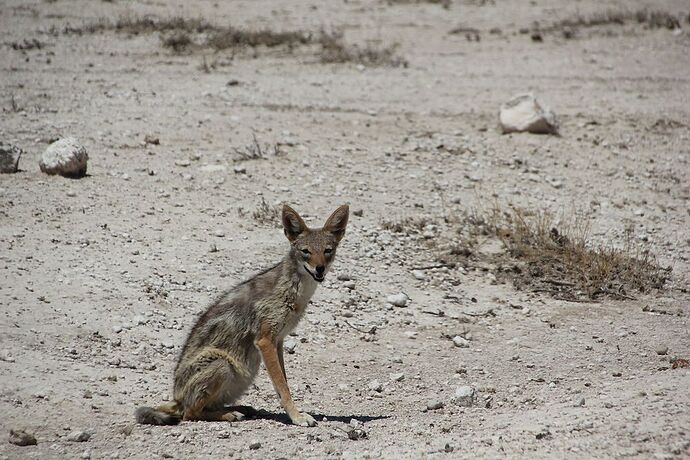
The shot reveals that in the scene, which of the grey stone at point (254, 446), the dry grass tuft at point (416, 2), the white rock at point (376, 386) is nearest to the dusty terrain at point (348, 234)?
the white rock at point (376, 386)

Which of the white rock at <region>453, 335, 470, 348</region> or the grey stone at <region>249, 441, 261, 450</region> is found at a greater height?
the grey stone at <region>249, 441, 261, 450</region>

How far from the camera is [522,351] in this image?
29.5 ft

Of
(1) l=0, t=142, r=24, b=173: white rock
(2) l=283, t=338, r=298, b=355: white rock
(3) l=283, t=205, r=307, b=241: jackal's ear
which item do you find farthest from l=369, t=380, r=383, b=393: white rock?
(1) l=0, t=142, r=24, b=173: white rock

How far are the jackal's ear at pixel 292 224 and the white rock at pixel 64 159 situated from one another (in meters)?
4.97

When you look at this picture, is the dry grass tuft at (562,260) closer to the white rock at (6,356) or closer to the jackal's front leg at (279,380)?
the jackal's front leg at (279,380)

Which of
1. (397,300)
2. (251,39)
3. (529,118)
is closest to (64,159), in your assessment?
(397,300)

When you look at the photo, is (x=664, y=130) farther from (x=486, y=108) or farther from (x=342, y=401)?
(x=342, y=401)

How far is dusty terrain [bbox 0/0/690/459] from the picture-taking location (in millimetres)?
6926

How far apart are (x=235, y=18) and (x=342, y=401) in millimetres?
15062

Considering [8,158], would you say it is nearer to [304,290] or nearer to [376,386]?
[304,290]

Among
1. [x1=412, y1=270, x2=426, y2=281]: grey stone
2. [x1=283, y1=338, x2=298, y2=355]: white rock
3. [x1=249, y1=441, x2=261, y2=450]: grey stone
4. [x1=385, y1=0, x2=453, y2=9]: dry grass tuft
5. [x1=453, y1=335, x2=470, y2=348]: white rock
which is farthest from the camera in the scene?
[x1=385, y1=0, x2=453, y2=9]: dry grass tuft

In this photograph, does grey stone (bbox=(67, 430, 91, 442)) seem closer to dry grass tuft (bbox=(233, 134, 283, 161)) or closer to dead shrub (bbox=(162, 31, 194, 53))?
dry grass tuft (bbox=(233, 134, 283, 161))

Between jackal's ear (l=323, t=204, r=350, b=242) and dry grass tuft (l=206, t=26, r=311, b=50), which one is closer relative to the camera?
jackal's ear (l=323, t=204, r=350, b=242)

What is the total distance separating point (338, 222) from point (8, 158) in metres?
5.83
